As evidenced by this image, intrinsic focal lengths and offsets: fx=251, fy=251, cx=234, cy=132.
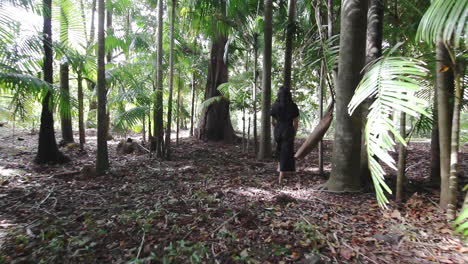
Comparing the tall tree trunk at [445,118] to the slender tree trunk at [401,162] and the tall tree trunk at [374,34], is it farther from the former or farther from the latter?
the tall tree trunk at [374,34]

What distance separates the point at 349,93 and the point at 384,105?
1862mm

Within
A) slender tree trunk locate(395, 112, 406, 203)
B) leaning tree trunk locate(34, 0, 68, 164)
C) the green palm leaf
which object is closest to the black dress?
slender tree trunk locate(395, 112, 406, 203)

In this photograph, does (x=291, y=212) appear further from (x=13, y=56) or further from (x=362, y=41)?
(x=13, y=56)

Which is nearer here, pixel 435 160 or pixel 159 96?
pixel 435 160

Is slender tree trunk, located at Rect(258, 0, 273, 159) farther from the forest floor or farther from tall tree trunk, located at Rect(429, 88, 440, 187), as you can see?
tall tree trunk, located at Rect(429, 88, 440, 187)

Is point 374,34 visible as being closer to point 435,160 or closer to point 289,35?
point 435,160

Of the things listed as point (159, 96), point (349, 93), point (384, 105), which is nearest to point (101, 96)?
point (159, 96)

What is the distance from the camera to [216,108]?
865 cm

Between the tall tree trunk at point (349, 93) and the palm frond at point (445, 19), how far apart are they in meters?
1.58

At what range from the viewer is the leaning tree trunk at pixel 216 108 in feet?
28.0

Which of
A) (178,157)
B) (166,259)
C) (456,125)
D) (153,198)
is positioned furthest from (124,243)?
(178,157)

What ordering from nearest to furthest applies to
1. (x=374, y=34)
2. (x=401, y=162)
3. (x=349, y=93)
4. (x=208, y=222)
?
1. (x=208, y=222)
2. (x=401, y=162)
3. (x=349, y=93)
4. (x=374, y=34)

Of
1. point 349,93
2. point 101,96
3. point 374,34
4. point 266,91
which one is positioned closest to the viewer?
point 349,93

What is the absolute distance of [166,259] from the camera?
6.78ft
